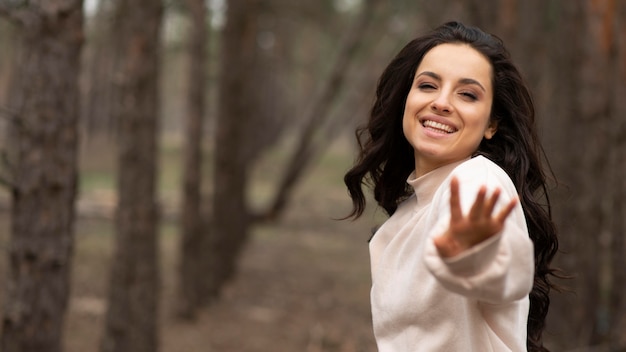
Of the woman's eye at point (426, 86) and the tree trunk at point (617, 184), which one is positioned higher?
the woman's eye at point (426, 86)

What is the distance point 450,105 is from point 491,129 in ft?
0.66

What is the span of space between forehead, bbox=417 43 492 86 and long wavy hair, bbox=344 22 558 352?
3cm

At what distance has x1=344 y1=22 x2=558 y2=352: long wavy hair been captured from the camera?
→ 97.3 inches

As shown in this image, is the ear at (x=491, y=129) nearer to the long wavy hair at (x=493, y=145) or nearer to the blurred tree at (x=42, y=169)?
the long wavy hair at (x=493, y=145)

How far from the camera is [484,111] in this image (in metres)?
2.41

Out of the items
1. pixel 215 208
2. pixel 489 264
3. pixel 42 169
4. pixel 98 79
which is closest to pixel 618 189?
pixel 215 208

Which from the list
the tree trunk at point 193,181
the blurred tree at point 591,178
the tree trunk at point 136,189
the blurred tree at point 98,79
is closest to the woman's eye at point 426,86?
the tree trunk at point 136,189

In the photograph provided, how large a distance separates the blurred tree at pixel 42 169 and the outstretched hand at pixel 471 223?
3.21m

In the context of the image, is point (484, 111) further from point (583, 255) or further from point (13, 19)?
point (583, 255)

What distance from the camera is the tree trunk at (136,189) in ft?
25.8

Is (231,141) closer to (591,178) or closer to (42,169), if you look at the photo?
(591,178)

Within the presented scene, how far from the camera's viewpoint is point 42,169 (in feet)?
15.4

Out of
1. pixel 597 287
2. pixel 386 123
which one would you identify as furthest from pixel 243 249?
pixel 386 123

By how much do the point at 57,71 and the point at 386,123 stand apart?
2525 millimetres
